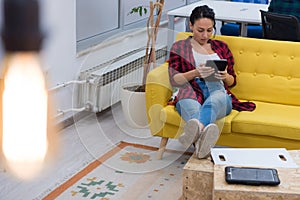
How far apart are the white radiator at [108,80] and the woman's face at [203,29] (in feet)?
3.37

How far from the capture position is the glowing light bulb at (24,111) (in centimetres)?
28

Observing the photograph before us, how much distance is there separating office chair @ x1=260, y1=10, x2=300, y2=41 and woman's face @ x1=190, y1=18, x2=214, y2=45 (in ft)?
2.92

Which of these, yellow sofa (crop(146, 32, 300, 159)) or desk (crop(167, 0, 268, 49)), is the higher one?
desk (crop(167, 0, 268, 49))

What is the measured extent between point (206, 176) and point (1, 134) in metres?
2.29

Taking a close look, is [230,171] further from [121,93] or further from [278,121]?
[121,93]

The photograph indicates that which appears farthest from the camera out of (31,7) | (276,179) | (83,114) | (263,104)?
(83,114)

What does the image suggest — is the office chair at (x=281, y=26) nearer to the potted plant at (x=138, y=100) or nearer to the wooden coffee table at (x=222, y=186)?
the potted plant at (x=138, y=100)

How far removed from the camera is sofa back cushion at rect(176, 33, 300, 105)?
3455 millimetres

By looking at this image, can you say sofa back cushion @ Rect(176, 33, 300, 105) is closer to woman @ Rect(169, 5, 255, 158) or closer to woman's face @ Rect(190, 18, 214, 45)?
woman @ Rect(169, 5, 255, 158)

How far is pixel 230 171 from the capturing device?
7.82 feet

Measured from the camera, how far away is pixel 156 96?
3.30 metres

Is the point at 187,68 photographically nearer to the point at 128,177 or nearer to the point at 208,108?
the point at 208,108

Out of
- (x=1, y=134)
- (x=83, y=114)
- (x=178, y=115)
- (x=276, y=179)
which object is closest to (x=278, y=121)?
(x=178, y=115)

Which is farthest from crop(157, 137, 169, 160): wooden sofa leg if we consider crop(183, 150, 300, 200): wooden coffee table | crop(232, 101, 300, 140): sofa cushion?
crop(183, 150, 300, 200): wooden coffee table
